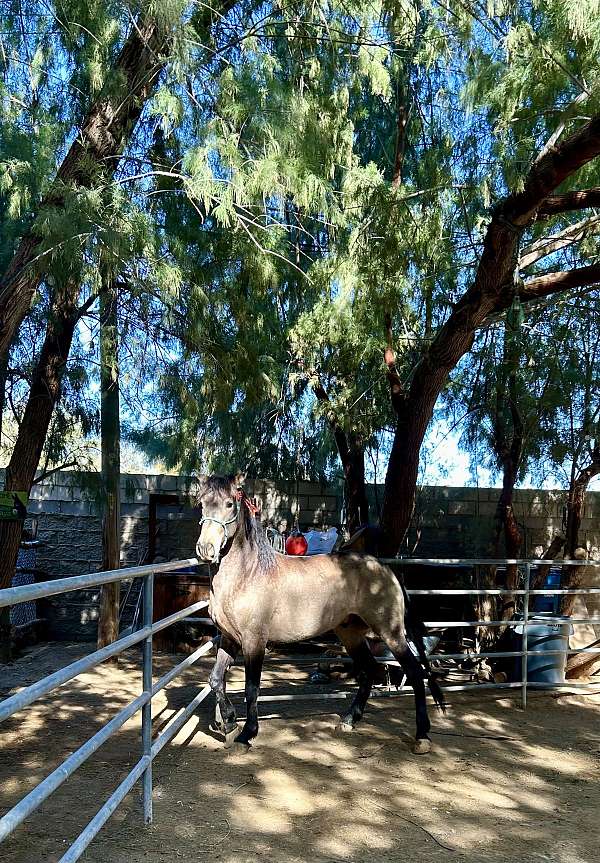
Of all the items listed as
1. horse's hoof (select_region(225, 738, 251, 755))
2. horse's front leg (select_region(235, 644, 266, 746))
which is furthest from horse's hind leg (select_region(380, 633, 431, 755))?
horse's hoof (select_region(225, 738, 251, 755))

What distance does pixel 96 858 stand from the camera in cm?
347

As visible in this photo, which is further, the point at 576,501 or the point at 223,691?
the point at 576,501

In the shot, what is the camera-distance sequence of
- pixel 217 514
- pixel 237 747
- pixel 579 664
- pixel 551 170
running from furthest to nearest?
pixel 579 664 < pixel 551 170 < pixel 237 747 < pixel 217 514

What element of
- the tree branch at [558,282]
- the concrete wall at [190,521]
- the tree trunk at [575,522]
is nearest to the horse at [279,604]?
the tree branch at [558,282]

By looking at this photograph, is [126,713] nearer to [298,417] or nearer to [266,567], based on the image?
[266,567]

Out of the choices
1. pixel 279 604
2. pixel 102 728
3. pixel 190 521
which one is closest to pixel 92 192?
pixel 279 604

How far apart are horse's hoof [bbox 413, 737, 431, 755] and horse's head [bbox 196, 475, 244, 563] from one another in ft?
6.20

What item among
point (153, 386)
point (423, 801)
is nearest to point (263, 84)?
point (153, 386)

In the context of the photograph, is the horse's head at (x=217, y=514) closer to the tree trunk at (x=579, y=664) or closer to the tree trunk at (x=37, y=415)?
the tree trunk at (x=37, y=415)

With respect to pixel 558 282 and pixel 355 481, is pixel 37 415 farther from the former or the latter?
pixel 558 282

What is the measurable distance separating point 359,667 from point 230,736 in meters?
1.19

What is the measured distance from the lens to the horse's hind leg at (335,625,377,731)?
19.4 ft

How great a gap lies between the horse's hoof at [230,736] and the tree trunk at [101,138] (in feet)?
10.3

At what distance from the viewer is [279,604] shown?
17.9 ft
